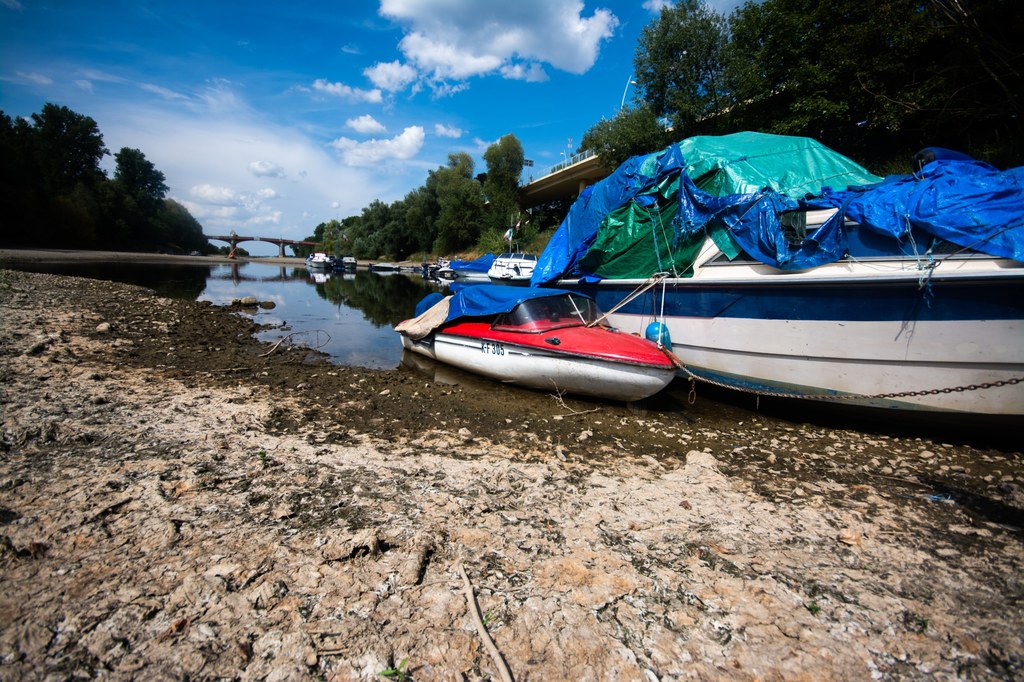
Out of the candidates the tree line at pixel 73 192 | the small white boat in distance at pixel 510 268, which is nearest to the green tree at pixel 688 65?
the small white boat in distance at pixel 510 268

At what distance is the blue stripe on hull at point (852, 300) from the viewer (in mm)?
5445

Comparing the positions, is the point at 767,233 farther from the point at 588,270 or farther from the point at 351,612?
the point at 351,612

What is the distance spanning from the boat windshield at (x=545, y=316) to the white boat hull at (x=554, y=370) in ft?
1.47

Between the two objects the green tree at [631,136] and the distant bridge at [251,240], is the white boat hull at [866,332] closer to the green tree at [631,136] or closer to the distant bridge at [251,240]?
the green tree at [631,136]

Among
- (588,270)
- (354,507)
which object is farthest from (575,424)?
(588,270)

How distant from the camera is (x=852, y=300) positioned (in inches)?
253

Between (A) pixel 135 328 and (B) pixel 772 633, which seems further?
(A) pixel 135 328

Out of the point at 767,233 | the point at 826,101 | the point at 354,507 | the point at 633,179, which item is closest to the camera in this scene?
the point at 354,507

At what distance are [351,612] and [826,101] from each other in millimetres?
26952

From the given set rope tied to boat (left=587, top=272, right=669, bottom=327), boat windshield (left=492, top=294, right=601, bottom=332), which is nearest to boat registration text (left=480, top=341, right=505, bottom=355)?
boat windshield (left=492, top=294, right=601, bottom=332)

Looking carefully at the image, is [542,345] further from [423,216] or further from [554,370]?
[423,216]

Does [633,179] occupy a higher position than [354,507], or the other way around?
[633,179]

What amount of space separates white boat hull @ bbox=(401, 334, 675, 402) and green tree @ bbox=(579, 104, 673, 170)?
29925 mm

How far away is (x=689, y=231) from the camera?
27.2ft
